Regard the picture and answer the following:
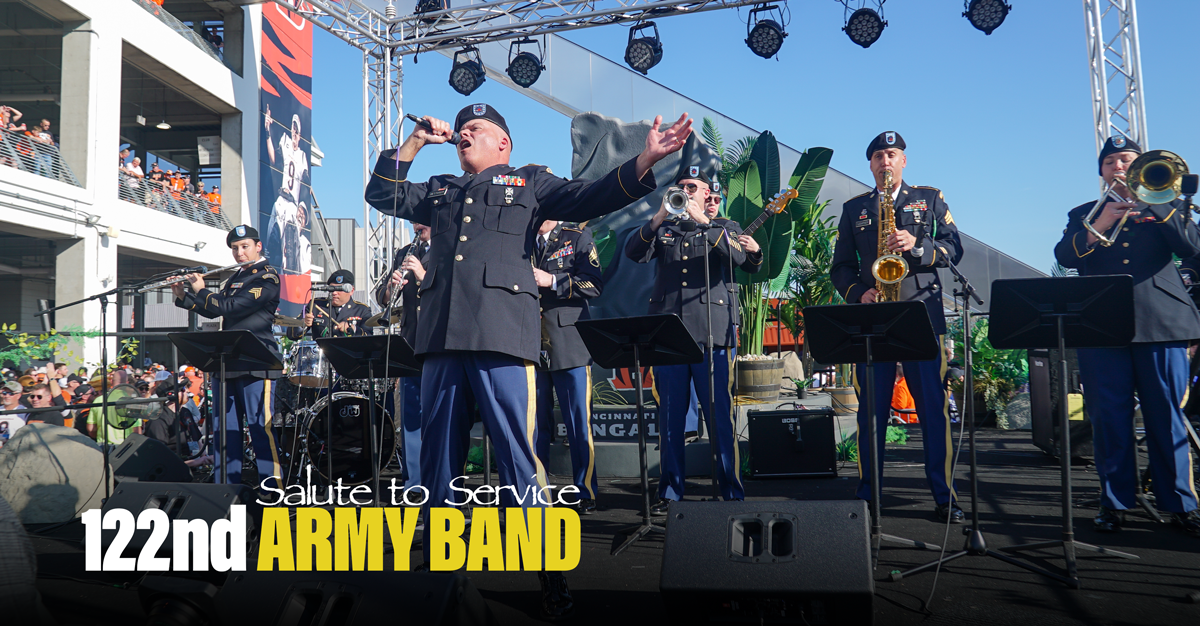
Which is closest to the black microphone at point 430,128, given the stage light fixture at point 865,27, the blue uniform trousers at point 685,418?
the blue uniform trousers at point 685,418

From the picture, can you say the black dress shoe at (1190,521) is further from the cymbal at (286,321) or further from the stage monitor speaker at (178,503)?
the cymbal at (286,321)

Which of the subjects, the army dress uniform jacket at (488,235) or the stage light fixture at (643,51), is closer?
the army dress uniform jacket at (488,235)

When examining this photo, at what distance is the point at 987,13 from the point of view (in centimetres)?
1085

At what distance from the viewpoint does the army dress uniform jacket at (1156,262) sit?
12.2ft

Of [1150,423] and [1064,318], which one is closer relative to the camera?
[1064,318]

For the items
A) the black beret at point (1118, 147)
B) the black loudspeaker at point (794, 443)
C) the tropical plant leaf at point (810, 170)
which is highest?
the tropical plant leaf at point (810, 170)

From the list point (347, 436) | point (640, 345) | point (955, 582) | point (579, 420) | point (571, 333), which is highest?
point (571, 333)

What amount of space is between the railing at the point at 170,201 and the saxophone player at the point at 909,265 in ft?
53.7

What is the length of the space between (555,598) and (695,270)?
2443 millimetres

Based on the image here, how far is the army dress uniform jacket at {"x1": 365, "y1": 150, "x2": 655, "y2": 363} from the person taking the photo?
9.13 feet

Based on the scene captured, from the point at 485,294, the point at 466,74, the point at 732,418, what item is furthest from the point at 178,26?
the point at 485,294

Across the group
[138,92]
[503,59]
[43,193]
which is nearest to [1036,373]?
[503,59]

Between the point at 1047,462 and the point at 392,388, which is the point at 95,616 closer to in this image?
the point at 392,388

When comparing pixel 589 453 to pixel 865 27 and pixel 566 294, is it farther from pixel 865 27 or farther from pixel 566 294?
pixel 865 27
